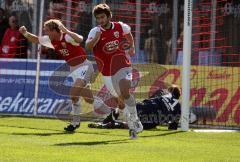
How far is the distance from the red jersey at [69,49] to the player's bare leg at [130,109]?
182 cm

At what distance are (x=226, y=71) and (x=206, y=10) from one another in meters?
1.51

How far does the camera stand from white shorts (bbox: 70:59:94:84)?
562 inches

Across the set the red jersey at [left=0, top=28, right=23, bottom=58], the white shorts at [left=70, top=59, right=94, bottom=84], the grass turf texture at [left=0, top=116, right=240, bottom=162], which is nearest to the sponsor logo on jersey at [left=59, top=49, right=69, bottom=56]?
the white shorts at [left=70, top=59, right=94, bottom=84]

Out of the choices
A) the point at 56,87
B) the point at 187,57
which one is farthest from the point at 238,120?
the point at 56,87

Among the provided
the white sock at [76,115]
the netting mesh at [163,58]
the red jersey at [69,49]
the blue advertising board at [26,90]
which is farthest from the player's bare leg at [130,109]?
the blue advertising board at [26,90]

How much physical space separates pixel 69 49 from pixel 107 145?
11.1 ft

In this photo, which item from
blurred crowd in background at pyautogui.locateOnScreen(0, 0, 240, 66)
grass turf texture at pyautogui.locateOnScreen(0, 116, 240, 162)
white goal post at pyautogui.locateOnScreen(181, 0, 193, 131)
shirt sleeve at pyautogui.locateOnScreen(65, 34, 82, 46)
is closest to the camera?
grass turf texture at pyautogui.locateOnScreen(0, 116, 240, 162)

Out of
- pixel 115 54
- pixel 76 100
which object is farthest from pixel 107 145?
pixel 76 100

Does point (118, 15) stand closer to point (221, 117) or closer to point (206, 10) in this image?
point (206, 10)

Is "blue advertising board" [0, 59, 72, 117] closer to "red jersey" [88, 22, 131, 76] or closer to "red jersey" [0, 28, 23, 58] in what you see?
"red jersey" [0, 28, 23, 58]

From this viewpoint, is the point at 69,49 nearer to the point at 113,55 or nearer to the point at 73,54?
the point at 73,54

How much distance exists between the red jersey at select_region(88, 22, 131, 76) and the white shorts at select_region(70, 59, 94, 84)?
90 cm

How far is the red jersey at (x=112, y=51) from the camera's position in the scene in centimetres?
1292

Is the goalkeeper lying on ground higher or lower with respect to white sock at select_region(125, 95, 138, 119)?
lower
